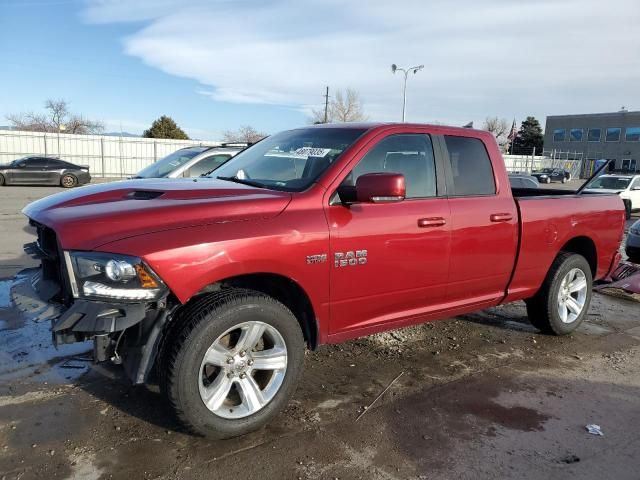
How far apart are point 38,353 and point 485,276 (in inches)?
148

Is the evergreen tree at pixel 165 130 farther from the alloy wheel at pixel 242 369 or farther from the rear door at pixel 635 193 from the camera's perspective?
the alloy wheel at pixel 242 369

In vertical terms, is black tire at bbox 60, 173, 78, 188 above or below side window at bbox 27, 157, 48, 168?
below

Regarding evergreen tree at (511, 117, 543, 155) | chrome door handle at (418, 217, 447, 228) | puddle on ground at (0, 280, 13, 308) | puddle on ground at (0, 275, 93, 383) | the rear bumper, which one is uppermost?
evergreen tree at (511, 117, 543, 155)

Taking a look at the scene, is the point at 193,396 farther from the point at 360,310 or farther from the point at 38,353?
the point at 38,353

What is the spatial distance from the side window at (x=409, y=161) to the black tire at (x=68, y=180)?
74.6 ft

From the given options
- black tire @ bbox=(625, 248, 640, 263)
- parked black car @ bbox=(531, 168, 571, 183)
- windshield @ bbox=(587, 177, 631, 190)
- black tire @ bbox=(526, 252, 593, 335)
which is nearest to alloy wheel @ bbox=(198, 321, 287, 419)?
black tire @ bbox=(526, 252, 593, 335)

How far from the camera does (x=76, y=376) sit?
12.9ft

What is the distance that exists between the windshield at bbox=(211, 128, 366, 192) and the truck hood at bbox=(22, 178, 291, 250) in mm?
264

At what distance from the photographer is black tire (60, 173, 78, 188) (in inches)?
922

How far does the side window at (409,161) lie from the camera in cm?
378

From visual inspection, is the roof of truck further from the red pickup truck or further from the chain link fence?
the chain link fence

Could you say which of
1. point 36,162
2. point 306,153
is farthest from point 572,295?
point 36,162

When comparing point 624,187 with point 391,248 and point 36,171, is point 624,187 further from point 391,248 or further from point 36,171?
point 36,171

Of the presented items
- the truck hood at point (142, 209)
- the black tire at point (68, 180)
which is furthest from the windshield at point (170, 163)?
the black tire at point (68, 180)
